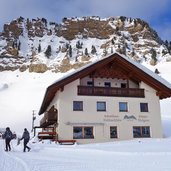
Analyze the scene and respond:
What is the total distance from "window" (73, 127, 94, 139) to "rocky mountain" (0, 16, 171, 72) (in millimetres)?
80216

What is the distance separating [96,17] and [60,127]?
492 ft

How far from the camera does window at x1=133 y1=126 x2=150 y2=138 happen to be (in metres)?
27.2

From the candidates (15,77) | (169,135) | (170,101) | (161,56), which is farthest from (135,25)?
(169,135)

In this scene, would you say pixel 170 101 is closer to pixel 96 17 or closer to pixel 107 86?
pixel 107 86

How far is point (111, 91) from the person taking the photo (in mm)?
27453

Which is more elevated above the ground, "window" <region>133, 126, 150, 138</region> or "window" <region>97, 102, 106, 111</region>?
"window" <region>97, 102, 106, 111</region>

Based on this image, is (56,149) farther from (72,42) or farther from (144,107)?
(72,42)

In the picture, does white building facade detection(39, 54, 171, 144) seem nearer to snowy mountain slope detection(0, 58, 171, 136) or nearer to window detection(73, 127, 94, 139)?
window detection(73, 127, 94, 139)

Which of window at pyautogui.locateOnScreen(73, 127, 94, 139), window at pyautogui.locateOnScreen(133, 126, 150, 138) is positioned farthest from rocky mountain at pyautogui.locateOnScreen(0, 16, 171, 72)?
window at pyautogui.locateOnScreen(73, 127, 94, 139)

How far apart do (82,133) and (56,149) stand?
7676 millimetres

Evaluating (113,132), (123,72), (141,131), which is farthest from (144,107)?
(113,132)

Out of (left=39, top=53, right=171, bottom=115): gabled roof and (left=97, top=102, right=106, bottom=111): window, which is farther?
(left=97, top=102, right=106, bottom=111): window

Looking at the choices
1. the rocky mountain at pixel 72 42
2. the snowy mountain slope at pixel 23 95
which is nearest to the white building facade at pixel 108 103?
the snowy mountain slope at pixel 23 95

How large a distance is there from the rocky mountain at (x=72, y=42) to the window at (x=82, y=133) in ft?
263
